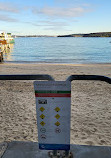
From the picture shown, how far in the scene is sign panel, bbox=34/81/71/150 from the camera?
2.13 m

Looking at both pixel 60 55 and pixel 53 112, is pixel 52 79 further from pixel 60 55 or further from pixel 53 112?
pixel 60 55

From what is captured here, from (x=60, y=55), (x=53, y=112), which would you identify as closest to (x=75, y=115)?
(x=53, y=112)

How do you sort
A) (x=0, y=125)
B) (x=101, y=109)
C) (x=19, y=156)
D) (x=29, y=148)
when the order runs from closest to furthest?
(x=19, y=156), (x=29, y=148), (x=0, y=125), (x=101, y=109)

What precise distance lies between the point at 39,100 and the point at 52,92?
20 centimetres

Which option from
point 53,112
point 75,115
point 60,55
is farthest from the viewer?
point 60,55

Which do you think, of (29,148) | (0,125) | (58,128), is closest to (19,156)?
(29,148)

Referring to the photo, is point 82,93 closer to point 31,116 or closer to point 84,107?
point 84,107

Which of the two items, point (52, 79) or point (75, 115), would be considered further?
point (75, 115)

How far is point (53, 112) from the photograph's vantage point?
2.27 meters

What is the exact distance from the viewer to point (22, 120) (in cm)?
491

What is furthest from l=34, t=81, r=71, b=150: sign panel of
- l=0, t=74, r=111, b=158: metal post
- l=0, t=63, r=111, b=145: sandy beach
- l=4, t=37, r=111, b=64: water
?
l=4, t=37, r=111, b=64: water

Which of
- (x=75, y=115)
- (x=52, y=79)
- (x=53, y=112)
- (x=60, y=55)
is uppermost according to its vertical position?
(x=60, y=55)

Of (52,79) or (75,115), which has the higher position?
(52,79)

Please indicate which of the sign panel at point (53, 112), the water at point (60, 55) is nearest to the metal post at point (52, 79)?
the sign panel at point (53, 112)
